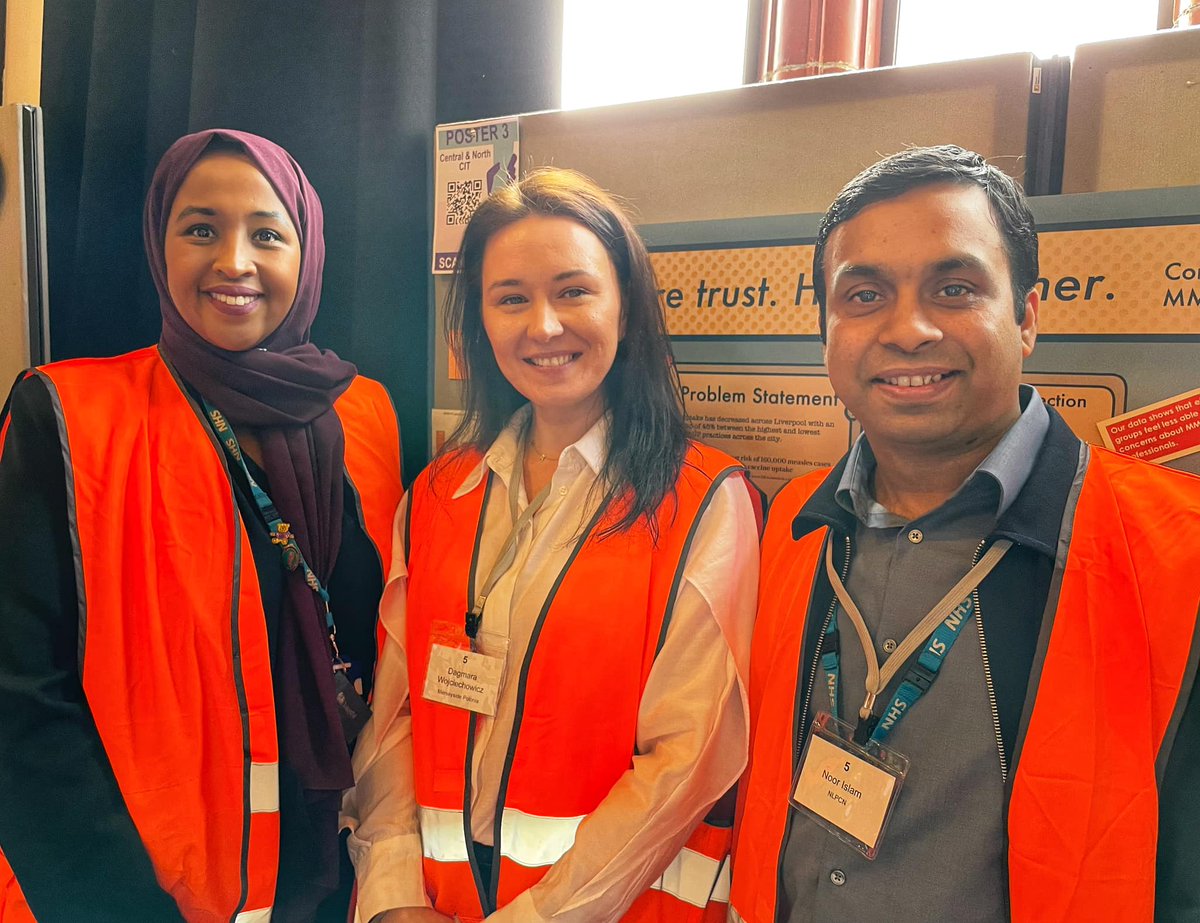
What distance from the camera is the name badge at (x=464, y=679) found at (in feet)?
4.10

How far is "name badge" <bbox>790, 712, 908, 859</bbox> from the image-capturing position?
1.00 m

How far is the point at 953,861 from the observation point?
97cm

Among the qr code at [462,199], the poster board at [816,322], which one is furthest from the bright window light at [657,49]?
the poster board at [816,322]

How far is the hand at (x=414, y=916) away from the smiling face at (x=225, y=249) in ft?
3.03

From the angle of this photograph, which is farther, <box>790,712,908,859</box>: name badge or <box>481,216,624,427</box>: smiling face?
<box>481,216,624,427</box>: smiling face

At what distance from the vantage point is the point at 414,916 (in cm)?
130

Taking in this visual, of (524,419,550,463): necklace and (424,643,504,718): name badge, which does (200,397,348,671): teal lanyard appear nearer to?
(424,643,504,718): name badge

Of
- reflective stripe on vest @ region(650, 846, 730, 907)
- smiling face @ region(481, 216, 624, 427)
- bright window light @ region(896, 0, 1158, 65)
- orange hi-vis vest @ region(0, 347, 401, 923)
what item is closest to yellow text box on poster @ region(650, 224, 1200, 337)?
smiling face @ region(481, 216, 624, 427)

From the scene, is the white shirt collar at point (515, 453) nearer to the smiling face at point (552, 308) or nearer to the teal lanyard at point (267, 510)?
the smiling face at point (552, 308)

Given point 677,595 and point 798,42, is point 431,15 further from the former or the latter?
point 677,595

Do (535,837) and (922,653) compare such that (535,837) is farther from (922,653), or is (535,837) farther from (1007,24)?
(1007,24)

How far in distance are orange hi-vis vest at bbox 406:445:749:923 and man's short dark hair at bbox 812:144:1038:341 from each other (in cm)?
45

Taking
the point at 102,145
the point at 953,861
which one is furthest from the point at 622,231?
the point at 102,145

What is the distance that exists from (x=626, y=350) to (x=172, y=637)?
0.81 meters
